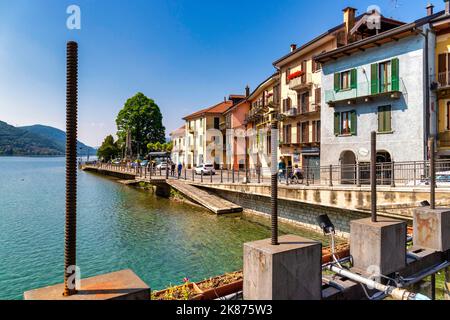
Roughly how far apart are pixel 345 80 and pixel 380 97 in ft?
10.8

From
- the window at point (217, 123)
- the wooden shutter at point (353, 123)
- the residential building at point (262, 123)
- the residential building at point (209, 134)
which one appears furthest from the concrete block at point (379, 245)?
the window at point (217, 123)

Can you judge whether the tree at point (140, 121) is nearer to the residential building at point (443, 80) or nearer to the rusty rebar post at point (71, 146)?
the residential building at point (443, 80)

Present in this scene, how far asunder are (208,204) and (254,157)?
1778 cm

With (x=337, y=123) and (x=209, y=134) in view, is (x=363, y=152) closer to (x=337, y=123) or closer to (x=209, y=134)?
(x=337, y=123)

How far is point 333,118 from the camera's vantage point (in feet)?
76.9

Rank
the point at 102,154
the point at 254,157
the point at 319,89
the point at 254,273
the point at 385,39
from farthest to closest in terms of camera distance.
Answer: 1. the point at 102,154
2. the point at 254,157
3. the point at 319,89
4. the point at 385,39
5. the point at 254,273

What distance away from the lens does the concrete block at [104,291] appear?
110 inches

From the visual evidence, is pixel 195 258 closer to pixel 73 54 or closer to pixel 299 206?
pixel 299 206

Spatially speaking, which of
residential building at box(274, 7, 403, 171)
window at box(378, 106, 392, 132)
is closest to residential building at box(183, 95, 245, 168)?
residential building at box(274, 7, 403, 171)

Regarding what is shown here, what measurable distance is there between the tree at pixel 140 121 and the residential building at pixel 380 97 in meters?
45.9

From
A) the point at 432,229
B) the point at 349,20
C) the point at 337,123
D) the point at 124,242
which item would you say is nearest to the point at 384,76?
the point at 337,123

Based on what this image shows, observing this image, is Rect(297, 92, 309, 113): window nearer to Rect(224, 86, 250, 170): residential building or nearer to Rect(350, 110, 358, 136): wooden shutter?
Rect(350, 110, 358, 136): wooden shutter

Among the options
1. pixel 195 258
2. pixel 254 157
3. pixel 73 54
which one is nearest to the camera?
pixel 73 54
